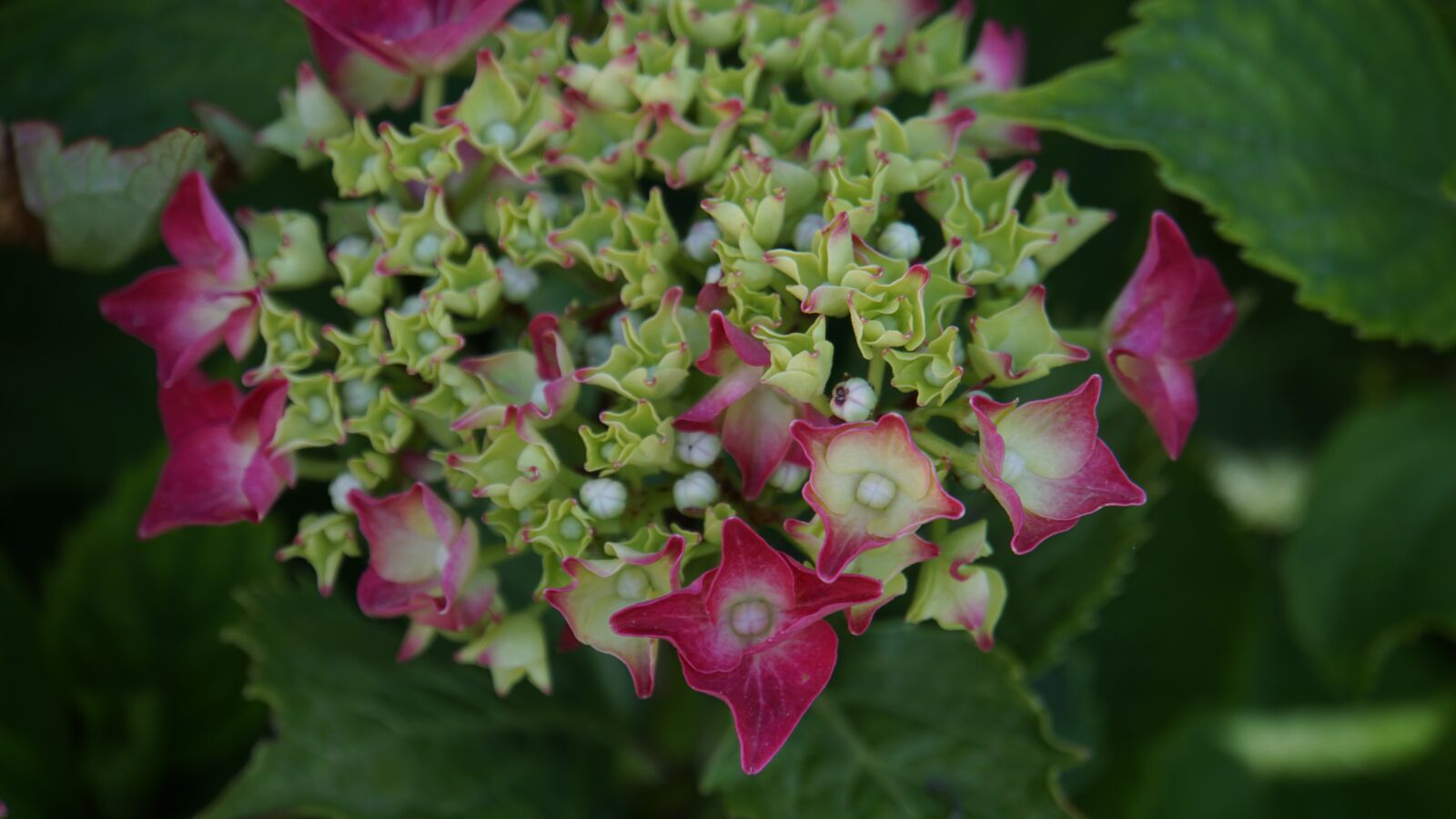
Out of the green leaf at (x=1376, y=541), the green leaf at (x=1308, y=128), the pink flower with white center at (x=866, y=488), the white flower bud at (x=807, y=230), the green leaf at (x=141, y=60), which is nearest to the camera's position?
the pink flower with white center at (x=866, y=488)

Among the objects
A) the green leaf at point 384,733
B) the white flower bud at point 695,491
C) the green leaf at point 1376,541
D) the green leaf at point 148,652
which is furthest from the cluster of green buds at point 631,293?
the green leaf at point 1376,541

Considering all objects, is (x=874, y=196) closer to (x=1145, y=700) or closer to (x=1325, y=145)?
(x=1325, y=145)

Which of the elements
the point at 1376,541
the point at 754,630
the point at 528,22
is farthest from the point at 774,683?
the point at 1376,541

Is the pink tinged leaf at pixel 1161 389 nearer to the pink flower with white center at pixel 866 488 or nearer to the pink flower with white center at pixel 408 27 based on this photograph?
the pink flower with white center at pixel 866 488

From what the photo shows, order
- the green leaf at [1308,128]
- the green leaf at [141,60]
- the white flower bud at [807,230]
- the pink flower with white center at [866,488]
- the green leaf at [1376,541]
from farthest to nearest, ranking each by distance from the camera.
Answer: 1. the green leaf at [1376,541]
2. the green leaf at [141,60]
3. the green leaf at [1308,128]
4. the white flower bud at [807,230]
5. the pink flower with white center at [866,488]

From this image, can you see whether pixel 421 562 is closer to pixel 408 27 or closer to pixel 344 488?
pixel 344 488

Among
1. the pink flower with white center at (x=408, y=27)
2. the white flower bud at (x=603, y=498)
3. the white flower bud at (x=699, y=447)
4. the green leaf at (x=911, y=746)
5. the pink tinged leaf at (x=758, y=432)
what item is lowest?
the green leaf at (x=911, y=746)

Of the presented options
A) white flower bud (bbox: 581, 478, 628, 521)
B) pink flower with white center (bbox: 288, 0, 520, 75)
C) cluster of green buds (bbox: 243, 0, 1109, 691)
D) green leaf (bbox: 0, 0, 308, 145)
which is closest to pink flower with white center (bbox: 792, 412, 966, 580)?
cluster of green buds (bbox: 243, 0, 1109, 691)
